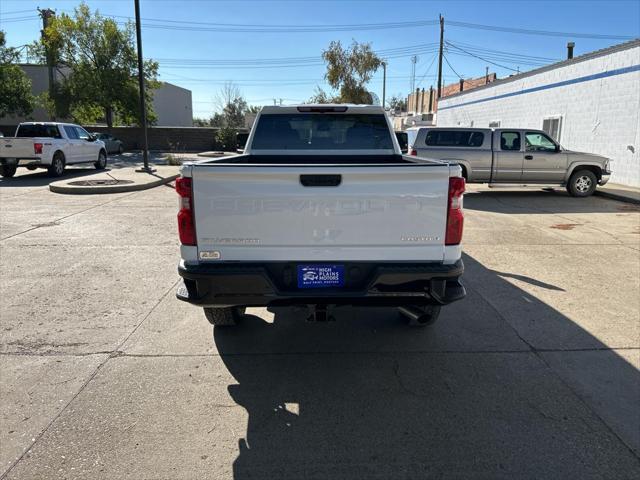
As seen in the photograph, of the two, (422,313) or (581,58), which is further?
(581,58)

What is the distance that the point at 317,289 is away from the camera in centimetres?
360

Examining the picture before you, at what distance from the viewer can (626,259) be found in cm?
755

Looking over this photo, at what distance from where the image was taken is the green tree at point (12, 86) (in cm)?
3127

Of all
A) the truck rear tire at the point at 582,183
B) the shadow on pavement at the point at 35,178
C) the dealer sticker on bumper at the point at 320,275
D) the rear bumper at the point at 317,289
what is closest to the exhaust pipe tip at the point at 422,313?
the rear bumper at the point at 317,289

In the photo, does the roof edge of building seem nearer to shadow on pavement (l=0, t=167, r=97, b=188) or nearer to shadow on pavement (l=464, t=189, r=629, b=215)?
shadow on pavement (l=464, t=189, r=629, b=215)

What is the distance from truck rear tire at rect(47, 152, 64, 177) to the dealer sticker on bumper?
17.9 metres

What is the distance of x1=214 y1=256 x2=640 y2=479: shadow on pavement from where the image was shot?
2886 millimetres

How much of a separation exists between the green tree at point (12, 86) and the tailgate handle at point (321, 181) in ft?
115

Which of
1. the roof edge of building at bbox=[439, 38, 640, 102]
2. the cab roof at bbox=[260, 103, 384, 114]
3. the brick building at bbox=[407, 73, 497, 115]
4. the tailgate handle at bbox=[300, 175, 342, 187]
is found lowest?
the tailgate handle at bbox=[300, 175, 342, 187]

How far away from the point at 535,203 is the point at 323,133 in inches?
381

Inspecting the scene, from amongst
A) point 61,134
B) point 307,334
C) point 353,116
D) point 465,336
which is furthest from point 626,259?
point 61,134

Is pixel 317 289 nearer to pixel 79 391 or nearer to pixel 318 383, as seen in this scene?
pixel 318 383

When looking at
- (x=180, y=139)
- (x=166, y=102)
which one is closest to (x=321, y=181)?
(x=180, y=139)

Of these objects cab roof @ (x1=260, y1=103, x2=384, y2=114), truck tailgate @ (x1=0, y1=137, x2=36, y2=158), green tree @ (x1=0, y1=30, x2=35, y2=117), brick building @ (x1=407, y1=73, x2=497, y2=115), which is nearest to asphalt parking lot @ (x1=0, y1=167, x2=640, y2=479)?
cab roof @ (x1=260, y1=103, x2=384, y2=114)
